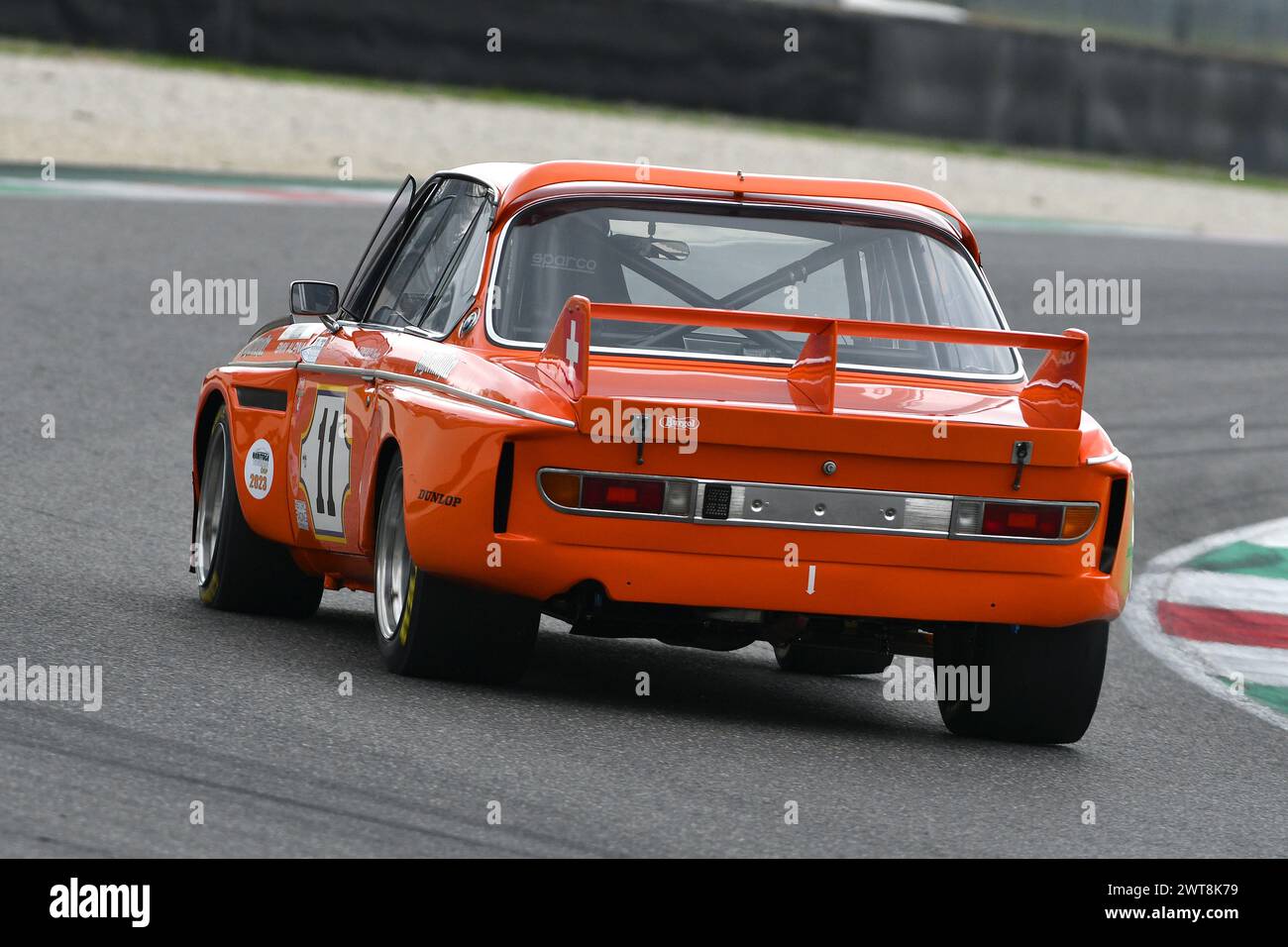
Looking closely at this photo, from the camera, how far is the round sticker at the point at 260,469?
24.7 feet

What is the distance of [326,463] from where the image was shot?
7.11m

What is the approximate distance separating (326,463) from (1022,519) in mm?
2170

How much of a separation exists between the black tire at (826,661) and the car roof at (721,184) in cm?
155

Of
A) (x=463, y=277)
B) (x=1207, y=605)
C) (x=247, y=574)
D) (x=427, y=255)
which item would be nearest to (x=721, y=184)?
(x=463, y=277)

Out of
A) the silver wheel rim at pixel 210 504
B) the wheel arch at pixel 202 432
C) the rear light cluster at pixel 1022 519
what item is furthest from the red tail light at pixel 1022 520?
the wheel arch at pixel 202 432

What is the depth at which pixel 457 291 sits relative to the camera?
22.2ft

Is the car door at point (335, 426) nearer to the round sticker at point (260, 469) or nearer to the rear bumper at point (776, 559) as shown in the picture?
the round sticker at point (260, 469)

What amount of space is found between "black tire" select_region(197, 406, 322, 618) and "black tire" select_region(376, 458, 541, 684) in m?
1.23

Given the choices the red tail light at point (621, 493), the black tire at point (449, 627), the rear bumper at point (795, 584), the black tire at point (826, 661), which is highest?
the red tail light at point (621, 493)

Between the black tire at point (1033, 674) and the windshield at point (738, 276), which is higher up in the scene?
the windshield at point (738, 276)

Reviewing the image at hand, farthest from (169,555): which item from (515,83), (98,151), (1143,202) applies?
(1143,202)

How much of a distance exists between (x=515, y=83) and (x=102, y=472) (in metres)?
16.2

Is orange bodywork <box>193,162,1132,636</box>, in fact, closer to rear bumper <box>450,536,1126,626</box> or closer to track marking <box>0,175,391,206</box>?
rear bumper <box>450,536,1126,626</box>
